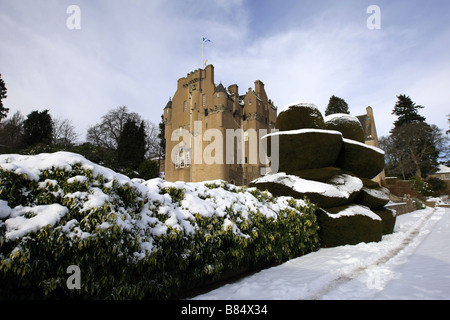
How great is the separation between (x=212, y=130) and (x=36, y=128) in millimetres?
20905

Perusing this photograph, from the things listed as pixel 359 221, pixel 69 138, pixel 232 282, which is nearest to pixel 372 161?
pixel 359 221

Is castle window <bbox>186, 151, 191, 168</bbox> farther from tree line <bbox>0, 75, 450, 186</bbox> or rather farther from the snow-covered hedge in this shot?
the snow-covered hedge

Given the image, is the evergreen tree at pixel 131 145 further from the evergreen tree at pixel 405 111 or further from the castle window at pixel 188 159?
the evergreen tree at pixel 405 111

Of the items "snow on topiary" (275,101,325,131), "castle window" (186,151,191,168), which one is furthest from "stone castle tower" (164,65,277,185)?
"snow on topiary" (275,101,325,131)

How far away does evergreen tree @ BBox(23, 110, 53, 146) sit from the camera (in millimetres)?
26953

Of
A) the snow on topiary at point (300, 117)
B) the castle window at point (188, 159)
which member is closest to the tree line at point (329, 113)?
the castle window at point (188, 159)

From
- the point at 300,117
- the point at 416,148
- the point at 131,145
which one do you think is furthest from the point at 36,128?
the point at 416,148

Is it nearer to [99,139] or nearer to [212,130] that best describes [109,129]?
[99,139]

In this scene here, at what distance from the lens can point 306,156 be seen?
829 centimetres

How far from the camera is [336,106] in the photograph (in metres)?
40.8

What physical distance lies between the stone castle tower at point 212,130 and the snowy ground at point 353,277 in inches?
964

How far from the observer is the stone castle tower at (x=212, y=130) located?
3137cm

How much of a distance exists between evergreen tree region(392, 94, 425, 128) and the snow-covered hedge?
56.5m

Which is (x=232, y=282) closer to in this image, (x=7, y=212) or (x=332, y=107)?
(x=7, y=212)
